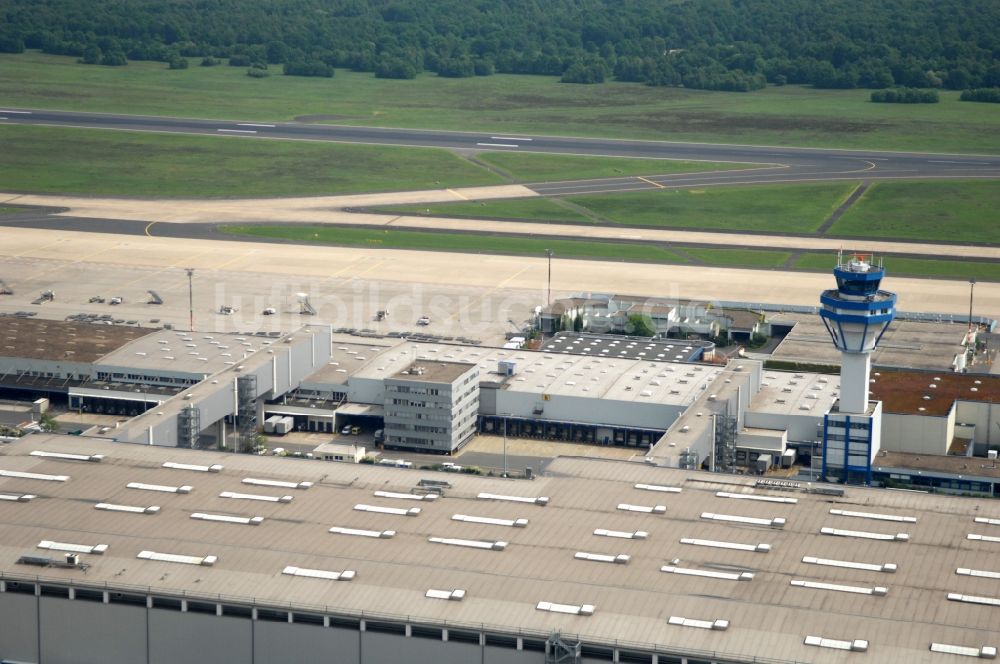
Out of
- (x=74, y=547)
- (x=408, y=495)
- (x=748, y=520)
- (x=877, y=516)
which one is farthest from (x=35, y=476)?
(x=877, y=516)

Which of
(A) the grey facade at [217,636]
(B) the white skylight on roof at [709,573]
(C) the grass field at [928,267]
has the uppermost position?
(C) the grass field at [928,267]

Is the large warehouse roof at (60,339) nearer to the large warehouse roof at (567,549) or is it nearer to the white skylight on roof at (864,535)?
the large warehouse roof at (567,549)

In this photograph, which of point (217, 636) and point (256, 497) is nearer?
point (217, 636)

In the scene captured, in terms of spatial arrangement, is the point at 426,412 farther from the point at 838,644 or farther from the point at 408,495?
the point at 838,644

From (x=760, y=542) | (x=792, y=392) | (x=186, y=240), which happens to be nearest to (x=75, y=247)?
(x=186, y=240)

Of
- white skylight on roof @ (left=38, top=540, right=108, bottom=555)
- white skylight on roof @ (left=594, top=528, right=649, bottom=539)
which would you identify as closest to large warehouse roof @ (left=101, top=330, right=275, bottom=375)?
white skylight on roof @ (left=38, top=540, right=108, bottom=555)

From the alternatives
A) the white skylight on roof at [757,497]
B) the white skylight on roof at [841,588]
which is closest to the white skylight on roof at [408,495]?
the white skylight on roof at [757,497]

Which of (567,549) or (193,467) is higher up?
(193,467)
